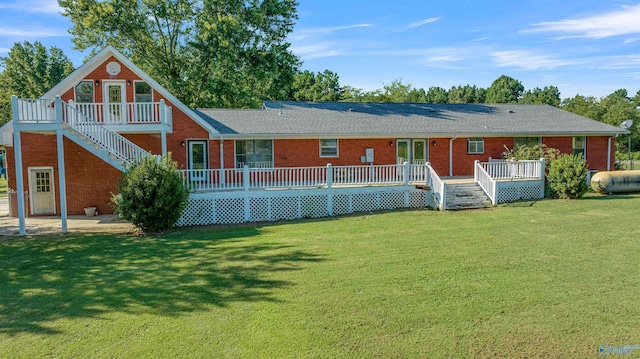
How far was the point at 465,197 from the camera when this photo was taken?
1669cm

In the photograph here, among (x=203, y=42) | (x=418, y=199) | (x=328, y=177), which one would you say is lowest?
(x=418, y=199)

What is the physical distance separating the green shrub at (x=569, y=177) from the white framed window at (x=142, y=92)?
17.2 metres

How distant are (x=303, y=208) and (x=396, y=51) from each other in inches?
968

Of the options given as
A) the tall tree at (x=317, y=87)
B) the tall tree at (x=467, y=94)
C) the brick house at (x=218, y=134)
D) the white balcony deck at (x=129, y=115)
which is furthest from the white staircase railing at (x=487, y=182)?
the tall tree at (x=467, y=94)

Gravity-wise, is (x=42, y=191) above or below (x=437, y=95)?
below

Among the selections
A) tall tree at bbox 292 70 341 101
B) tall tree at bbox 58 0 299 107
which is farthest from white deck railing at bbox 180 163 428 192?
tall tree at bbox 292 70 341 101

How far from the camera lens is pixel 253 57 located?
28953mm

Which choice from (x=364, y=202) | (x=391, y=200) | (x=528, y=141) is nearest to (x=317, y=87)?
(x=528, y=141)

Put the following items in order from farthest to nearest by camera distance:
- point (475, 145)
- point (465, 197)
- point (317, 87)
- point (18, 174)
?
point (317, 87) < point (475, 145) < point (465, 197) < point (18, 174)

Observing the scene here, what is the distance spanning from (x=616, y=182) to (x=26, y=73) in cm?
5514

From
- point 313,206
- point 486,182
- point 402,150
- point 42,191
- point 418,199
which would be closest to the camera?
point 313,206

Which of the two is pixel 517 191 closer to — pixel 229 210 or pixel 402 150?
pixel 402 150

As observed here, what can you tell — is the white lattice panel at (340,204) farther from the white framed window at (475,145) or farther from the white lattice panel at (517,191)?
the white framed window at (475,145)

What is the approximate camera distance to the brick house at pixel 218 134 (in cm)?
1423
